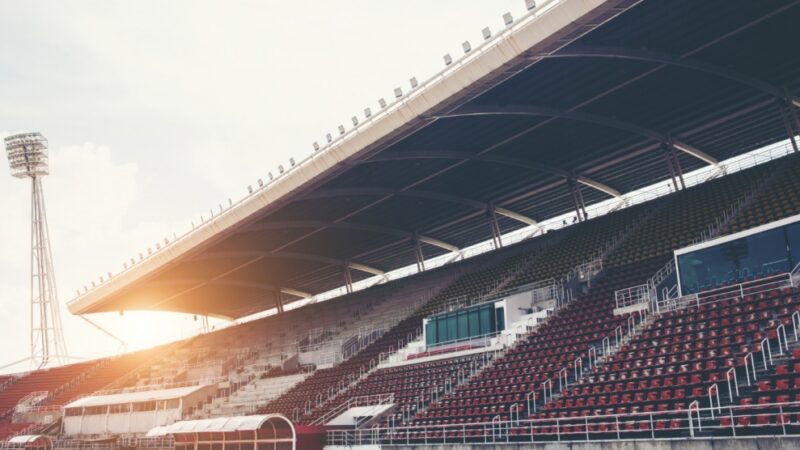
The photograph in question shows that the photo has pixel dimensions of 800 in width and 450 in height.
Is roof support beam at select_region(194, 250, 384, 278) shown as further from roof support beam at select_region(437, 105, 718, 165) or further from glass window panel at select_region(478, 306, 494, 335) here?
roof support beam at select_region(437, 105, 718, 165)

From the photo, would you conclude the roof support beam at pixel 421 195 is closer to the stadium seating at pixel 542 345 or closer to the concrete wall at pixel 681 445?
the stadium seating at pixel 542 345

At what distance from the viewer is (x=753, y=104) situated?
34000mm

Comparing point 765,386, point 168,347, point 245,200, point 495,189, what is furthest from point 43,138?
point 765,386

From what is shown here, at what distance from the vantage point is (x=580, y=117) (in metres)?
33.3

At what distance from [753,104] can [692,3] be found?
36.9ft

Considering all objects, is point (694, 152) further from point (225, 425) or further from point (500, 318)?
point (225, 425)

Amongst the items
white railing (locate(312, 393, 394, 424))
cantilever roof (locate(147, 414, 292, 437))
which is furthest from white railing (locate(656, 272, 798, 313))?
cantilever roof (locate(147, 414, 292, 437))

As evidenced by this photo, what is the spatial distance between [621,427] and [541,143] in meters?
18.4

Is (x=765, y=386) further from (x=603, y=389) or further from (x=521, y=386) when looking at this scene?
(x=521, y=386)

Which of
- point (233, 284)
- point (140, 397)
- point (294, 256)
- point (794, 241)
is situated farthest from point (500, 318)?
point (233, 284)

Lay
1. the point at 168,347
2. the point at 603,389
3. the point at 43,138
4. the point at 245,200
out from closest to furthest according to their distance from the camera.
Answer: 1. the point at 603,389
2. the point at 245,200
3. the point at 168,347
4. the point at 43,138

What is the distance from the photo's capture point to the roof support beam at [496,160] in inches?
1337

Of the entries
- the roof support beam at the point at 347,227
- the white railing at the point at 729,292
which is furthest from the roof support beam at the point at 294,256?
the white railing at the point at 729,292

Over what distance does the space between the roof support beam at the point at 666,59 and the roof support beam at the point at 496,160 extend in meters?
9.72
